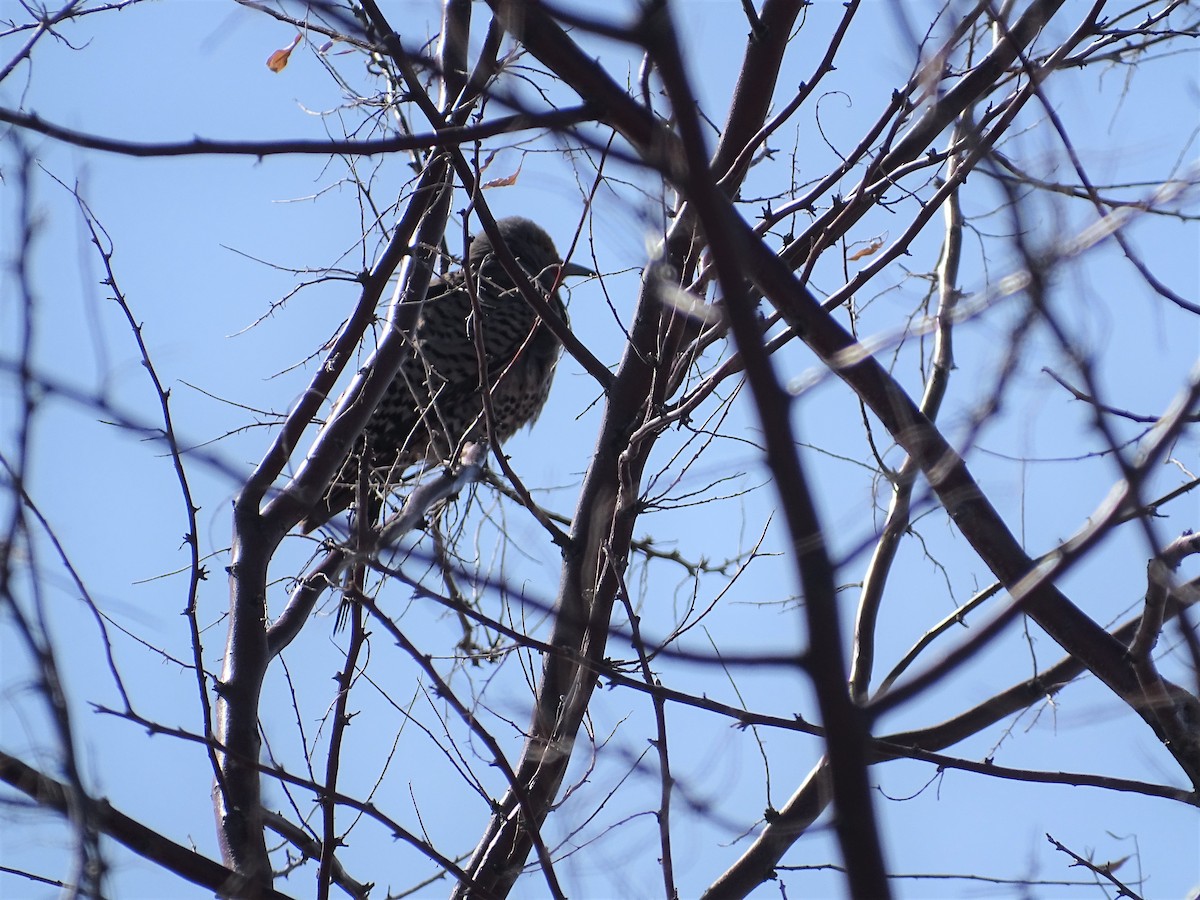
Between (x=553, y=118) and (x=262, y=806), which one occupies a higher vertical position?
(x=553, y=118)

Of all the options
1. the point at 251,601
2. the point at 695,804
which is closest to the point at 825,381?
the point at 695,804

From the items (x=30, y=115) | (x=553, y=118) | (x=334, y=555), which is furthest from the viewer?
(x=334, y=555)

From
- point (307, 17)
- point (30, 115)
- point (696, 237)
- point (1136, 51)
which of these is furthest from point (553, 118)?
point (1136, 51)

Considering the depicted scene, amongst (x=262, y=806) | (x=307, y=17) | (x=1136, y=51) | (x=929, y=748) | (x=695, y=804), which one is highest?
(x=1136, y=51)

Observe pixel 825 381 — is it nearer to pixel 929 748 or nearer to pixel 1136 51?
pixel 929 748

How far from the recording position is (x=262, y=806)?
10.1 feet

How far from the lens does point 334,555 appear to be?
3320 mm

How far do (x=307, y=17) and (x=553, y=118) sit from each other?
169cm

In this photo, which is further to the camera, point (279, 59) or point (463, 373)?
point (463, 373)

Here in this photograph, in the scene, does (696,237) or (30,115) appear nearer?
(30,115)

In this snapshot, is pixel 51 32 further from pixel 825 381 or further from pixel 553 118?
pixel 825 381

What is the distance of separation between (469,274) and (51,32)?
1.53 metres

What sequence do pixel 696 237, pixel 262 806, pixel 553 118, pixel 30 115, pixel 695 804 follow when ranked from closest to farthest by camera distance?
pixel 553 118, pixel 30 115, pixel 695 804, pixel 696 237, pixel 262 806

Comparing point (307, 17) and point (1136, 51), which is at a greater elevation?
point (1136, 51)
